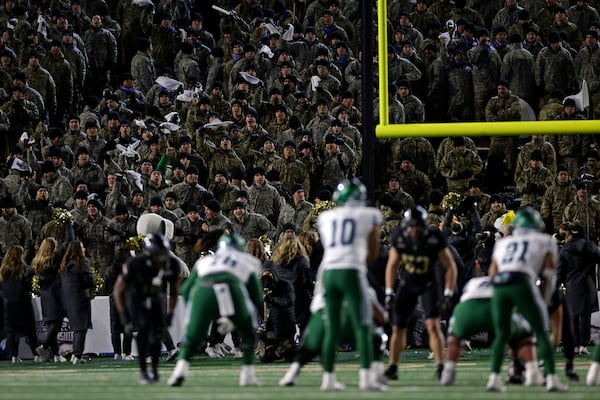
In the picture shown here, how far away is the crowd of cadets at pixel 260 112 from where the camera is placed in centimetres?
1962

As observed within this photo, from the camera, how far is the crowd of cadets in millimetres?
19625

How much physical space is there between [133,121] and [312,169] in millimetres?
2768

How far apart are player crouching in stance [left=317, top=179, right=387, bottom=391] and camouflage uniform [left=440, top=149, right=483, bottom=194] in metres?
8.56

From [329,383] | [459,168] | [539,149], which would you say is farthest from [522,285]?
[539,149]

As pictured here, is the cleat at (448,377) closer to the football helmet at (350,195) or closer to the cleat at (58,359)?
the football helmet at (350,195)

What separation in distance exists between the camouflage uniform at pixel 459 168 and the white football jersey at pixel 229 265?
824 centimetres

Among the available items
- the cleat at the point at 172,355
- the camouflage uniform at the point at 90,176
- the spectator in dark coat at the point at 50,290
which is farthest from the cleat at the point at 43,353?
the camouflage uniform at the point at 90,176

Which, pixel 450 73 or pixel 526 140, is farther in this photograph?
pixel 526 140

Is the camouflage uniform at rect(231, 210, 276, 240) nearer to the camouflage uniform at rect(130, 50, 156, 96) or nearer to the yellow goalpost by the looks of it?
the yellow goalpost

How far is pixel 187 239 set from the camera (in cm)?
1934

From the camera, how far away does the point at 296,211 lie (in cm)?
2017

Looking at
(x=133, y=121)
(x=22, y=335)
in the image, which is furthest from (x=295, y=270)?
(x=133, y=121)

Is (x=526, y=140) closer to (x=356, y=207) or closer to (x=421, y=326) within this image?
(x=421, y=326)

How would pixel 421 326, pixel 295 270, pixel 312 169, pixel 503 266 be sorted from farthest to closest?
pixel 312 169 → pixel 421 326 → pixel 295 270 → pixel 503 266
